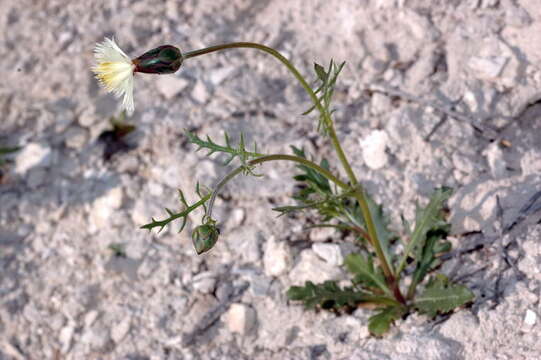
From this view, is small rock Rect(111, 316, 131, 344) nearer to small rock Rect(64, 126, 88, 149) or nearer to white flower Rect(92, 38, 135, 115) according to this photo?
small rock Rect(64, 126, 88, 149)

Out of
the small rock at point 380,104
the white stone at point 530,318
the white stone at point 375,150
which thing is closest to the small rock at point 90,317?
the white stone at point 375,150

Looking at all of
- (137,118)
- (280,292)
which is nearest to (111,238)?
(137,118)

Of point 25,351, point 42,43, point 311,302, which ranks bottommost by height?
point 25,351

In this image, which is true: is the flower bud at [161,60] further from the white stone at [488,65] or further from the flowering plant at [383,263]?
the white stone at [488,65]

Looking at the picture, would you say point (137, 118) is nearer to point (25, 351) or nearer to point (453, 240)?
point (25, 351)

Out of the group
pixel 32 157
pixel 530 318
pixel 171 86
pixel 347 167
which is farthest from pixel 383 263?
pixel 32 157

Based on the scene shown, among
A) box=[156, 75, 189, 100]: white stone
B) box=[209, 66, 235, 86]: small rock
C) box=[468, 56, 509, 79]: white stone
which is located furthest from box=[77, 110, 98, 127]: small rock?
box=[468, 56, 509, 79]: white stone
